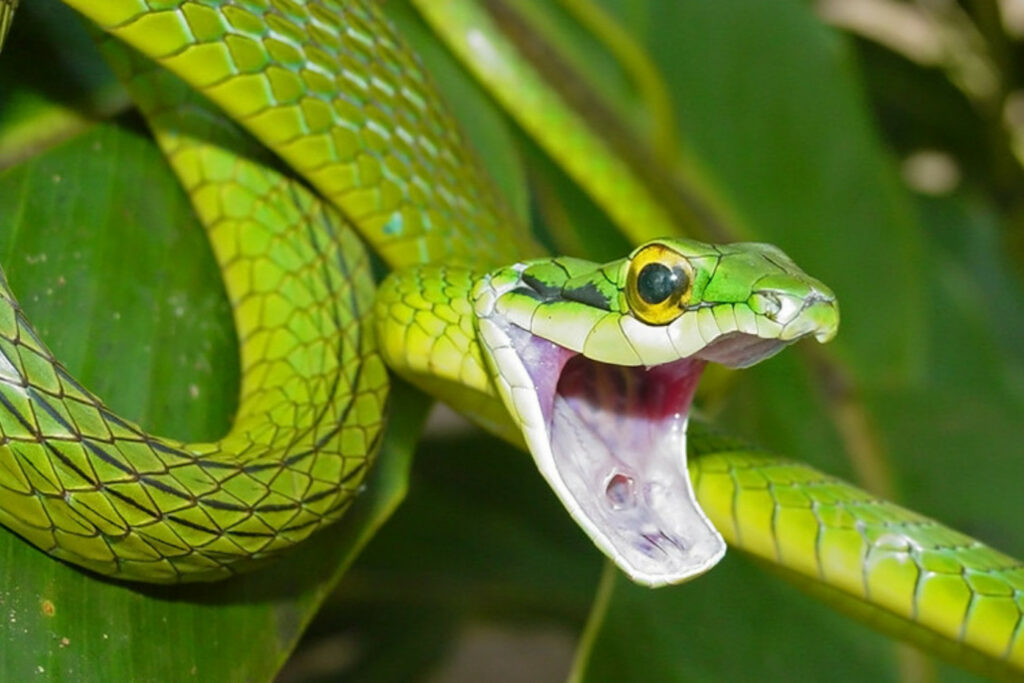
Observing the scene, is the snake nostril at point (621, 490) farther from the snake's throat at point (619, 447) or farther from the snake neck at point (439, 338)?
the snake neck at point (439, 338)

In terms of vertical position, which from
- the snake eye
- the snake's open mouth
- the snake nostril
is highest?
the snake eye

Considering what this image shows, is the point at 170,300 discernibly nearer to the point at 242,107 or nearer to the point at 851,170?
the point at 242,107

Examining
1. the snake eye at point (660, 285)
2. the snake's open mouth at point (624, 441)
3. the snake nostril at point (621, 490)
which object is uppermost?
the snake eye at point (660, 285)

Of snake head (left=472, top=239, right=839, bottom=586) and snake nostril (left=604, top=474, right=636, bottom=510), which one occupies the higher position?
snake head (left=472, top=239, right=839, bottom=586)

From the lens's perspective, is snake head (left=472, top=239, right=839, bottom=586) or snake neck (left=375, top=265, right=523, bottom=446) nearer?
snake head (left=472, top=239, right=839, bottom=586)

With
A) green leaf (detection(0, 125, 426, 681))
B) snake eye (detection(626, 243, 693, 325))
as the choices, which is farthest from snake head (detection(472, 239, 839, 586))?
→ green leaf (detection(0, 125, 426, 681))

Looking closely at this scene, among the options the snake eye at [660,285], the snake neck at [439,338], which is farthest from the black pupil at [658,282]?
the snake neck at [439,338]

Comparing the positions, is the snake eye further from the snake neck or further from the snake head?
the snake neck
